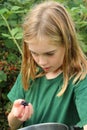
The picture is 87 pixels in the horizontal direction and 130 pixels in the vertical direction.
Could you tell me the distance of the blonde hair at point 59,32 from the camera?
5.70ft

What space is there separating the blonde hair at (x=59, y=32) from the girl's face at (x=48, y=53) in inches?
0.9

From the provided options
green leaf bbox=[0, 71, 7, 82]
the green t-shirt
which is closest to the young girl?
the green t-shirt

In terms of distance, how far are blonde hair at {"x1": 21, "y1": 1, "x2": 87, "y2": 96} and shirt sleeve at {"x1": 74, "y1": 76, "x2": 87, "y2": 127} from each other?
31 millimetres

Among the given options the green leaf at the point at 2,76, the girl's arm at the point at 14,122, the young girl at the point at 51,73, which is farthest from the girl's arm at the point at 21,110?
the green leaf at the point at 2,76

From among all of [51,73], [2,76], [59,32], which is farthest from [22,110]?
[2,76]

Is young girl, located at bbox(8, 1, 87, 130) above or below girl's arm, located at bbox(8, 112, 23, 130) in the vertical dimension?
above

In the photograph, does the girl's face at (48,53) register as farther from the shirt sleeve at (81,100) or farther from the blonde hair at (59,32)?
the shirt sleeve at (81,100)

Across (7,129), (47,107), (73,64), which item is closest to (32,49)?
(73,64)

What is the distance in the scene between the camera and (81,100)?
1.78 m

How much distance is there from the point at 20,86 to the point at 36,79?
111 mm

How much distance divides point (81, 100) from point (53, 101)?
193mm

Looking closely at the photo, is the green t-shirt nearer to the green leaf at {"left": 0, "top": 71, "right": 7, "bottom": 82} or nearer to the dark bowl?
the dark bowl

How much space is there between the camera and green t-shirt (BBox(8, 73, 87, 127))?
188cm

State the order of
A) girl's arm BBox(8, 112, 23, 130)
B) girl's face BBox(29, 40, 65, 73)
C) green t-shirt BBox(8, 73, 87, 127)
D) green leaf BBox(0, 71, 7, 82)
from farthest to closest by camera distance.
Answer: green leaf BBox(0, 71, 7, 82)
girl's arm BBox(8, 112, 23, 130)
green t-shirt BBox(8, 73, 87, 127)
girl's face BBox(29, 40, 65, 73)
